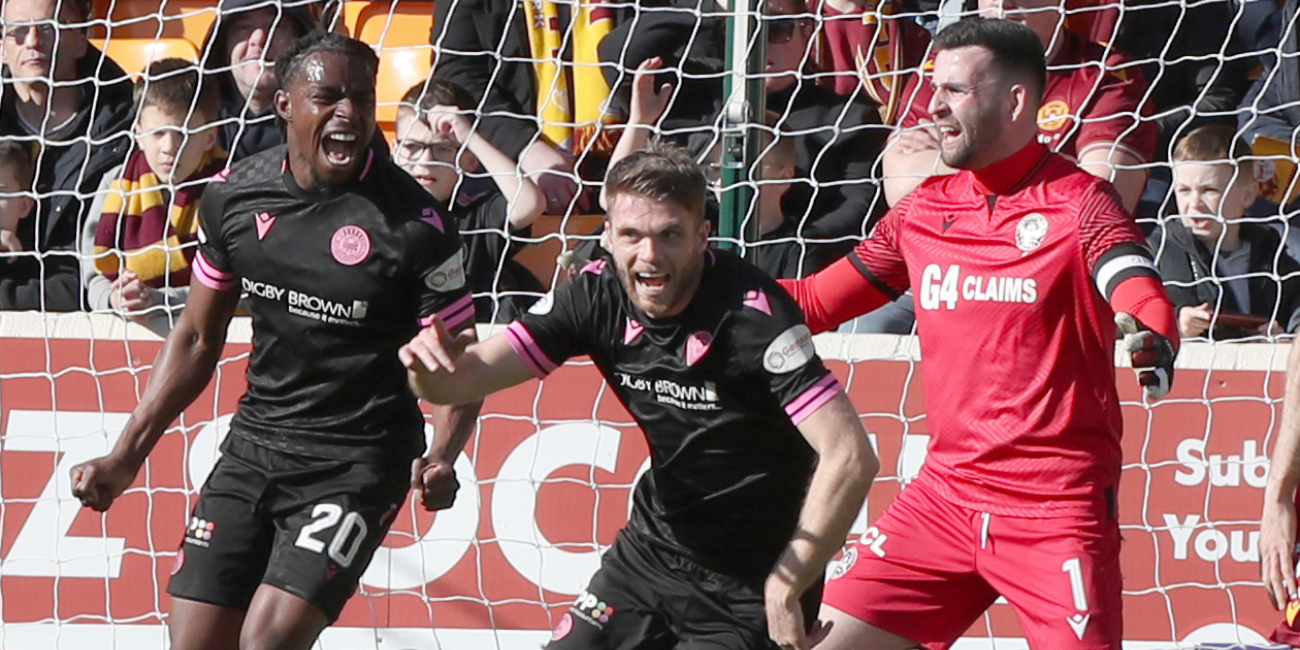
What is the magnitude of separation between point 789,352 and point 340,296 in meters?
1.25

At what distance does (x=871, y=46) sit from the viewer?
6262 millimetres

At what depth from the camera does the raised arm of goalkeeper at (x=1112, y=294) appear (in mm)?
3455

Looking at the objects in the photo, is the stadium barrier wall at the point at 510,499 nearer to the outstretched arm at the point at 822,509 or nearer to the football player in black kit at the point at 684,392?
the football player in black kit at the point at 684,392

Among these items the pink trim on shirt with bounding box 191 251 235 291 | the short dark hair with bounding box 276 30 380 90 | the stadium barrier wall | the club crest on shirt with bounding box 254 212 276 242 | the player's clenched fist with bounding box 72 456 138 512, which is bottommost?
the stadium barrier wall

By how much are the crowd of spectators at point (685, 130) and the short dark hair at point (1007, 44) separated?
1.44 m

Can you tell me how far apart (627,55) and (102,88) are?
2254mm

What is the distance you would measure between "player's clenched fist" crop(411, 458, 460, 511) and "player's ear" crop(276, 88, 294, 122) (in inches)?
A: 40.2

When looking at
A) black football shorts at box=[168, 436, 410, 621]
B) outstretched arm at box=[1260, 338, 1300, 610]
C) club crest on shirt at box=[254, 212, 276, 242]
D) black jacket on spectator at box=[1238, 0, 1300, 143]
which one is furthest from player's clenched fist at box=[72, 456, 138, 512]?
black jacket on spectator at box=[1238, 0, 1300, 143]

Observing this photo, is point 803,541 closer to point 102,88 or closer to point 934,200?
point 934,200

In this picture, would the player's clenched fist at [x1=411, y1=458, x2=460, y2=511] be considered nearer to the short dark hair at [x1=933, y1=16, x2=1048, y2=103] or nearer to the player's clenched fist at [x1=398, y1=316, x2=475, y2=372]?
the player's clenched fist at [x1=398, y1=316, x2=475, y2=372]

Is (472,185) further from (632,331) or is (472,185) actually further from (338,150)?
(632,331)

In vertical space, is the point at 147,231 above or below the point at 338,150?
below

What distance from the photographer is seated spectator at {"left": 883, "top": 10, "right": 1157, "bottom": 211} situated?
584 cm

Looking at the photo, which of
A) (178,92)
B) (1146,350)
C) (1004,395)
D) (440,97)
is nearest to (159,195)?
(178,92)
